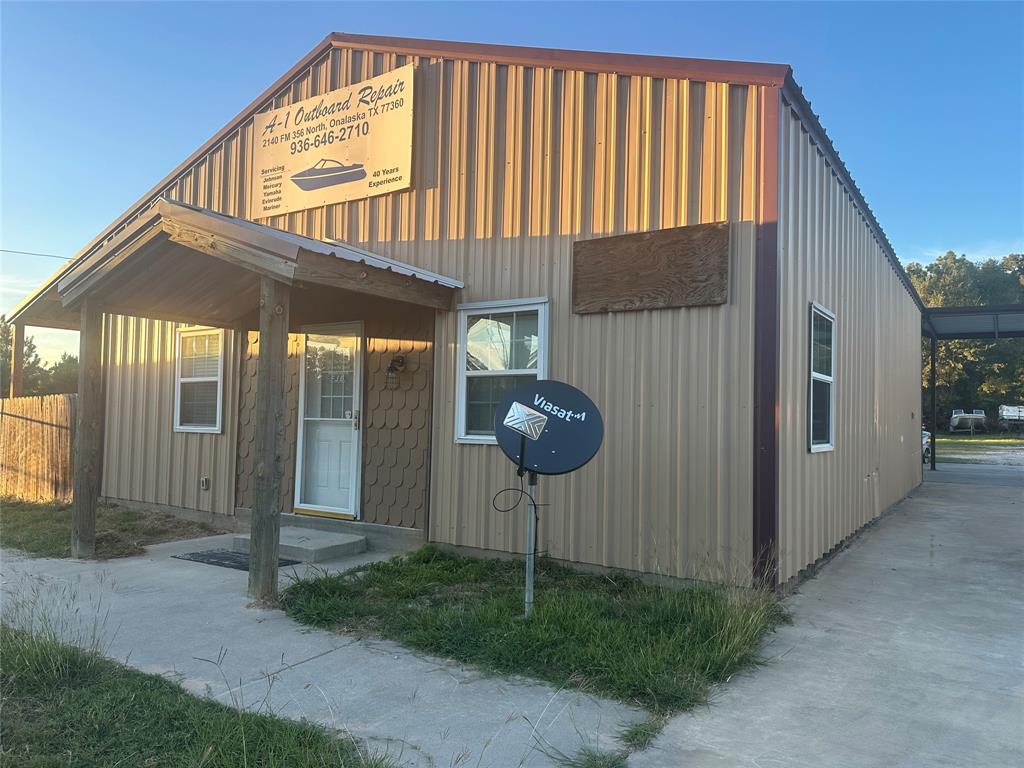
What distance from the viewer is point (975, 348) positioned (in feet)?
140

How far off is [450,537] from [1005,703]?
437cm

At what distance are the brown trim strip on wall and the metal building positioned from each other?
0.8 inches

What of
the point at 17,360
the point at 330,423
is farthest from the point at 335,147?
the point at 17,360

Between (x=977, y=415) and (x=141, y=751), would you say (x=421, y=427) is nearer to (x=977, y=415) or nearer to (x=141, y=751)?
(x=141, y=751)

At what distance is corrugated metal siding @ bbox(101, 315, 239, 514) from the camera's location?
28.2 ft

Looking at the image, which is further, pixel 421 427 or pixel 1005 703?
pixel 421 427

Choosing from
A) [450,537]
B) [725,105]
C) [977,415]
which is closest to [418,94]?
[725,105]

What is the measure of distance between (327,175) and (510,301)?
9.96 ft

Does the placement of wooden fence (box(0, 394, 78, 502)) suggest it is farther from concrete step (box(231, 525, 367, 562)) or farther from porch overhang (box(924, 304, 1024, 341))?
porch overhang (box(924, 304, 1024, 341))

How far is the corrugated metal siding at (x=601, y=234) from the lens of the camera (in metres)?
5.43

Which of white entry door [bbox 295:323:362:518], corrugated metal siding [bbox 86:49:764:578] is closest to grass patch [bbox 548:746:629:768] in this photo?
corrugated metal siding [bbox 86:49:764:578]

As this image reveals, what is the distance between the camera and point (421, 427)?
7070mm

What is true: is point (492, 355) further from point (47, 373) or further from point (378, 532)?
point (47, 373)

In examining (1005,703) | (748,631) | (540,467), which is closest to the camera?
(1005,703)
